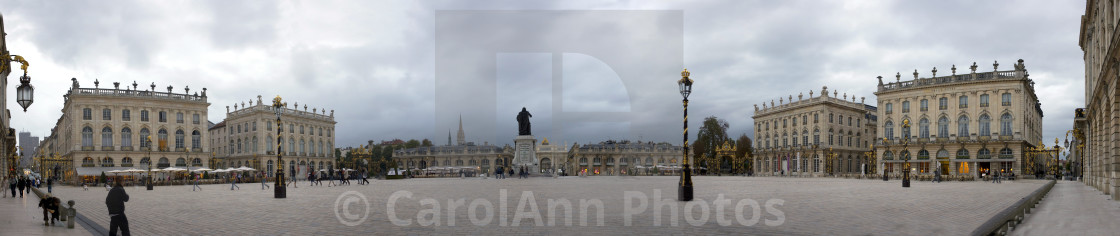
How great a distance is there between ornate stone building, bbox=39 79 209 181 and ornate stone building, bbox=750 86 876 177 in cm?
6698

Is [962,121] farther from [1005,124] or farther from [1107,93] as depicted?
[1107,93]

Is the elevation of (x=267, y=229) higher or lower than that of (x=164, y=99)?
lower

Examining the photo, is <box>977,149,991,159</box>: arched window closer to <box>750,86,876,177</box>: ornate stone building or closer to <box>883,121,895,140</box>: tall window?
<box>883,121,895,140</box>: tall window

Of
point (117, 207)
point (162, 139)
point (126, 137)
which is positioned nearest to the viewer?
point (117, 207)

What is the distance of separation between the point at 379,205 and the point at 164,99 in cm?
5871

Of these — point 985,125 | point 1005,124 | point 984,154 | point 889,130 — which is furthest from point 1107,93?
point 889,130

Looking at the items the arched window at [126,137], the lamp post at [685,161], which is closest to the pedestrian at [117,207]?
the lamp post at [685,161]

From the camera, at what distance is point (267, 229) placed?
40.5 ft

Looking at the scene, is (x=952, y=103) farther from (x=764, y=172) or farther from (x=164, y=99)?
(x=164, y=99)

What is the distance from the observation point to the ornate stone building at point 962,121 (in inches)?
2255

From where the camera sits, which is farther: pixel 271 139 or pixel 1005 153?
pixel 271 139

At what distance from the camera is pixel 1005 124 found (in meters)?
58.1

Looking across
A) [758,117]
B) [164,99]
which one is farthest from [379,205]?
[758,117]

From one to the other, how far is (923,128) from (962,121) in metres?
3.74
